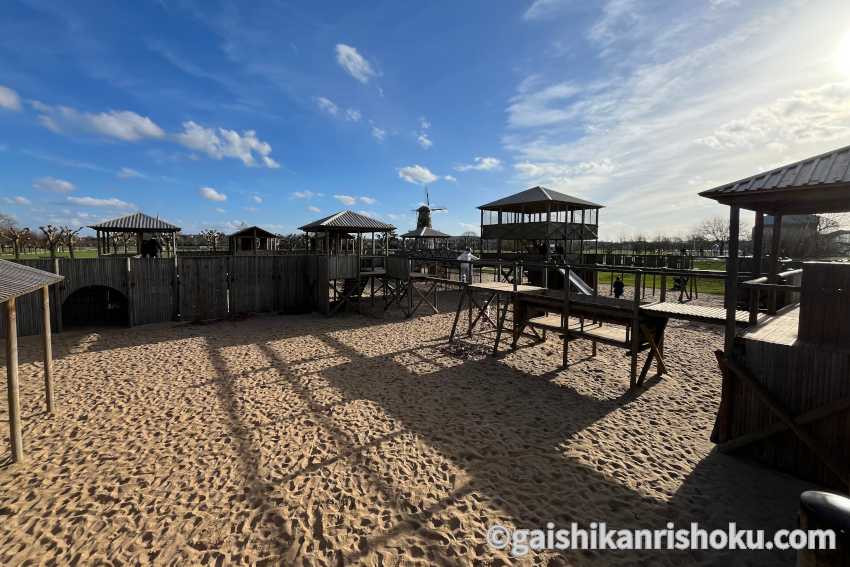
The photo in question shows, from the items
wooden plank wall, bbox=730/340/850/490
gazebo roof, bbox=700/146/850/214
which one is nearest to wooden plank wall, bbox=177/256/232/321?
gazebo roof, bbox=700/146/850/214

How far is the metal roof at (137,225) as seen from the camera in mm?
15852

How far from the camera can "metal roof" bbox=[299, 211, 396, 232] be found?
14.3 m

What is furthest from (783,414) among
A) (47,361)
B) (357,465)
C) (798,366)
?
(47,361)

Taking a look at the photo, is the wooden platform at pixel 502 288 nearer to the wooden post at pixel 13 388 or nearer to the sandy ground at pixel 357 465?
the sandy ground at pixel 357 465

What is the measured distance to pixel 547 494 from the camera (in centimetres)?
404

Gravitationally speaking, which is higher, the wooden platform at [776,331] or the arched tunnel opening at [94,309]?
the wooden platform at [776,331]

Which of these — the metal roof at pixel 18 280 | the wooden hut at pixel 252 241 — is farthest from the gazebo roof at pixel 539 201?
the metal roof at pixel 18 280

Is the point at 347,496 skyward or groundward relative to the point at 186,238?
groundward

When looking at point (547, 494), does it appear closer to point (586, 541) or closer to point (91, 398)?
point (586, 541)

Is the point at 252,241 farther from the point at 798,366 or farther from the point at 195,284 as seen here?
the point at 798,366

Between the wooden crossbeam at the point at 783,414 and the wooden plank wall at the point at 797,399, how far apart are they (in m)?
0.05

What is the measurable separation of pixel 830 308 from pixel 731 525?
8.48 ft

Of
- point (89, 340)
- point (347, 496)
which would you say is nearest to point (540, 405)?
point (347, 496)

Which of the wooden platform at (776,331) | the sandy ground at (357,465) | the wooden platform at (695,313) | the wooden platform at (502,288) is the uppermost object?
the wooden platform at (502,288)
